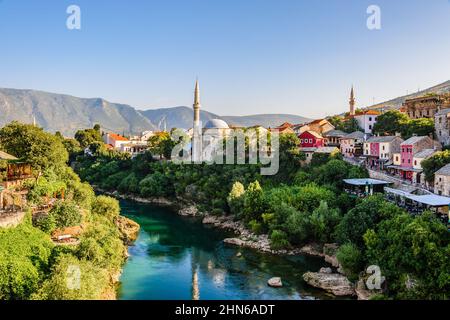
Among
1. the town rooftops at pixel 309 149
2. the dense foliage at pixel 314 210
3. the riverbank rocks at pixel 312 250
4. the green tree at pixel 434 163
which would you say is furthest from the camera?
the town rooftops at pixel 309 149

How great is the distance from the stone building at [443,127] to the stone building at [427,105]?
6.01 meters

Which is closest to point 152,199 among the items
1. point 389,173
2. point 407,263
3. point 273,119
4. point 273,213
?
point 273,213

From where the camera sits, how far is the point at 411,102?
37.6 metres

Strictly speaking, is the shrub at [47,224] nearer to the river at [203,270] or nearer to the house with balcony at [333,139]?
the river at [203,270]

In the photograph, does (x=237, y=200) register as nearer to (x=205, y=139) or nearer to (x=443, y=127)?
(x=443, y=127)

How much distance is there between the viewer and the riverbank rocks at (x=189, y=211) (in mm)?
31888

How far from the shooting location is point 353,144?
110 ft

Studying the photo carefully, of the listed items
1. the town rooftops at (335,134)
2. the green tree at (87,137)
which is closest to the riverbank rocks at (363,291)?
the town rooftops at (335,134)

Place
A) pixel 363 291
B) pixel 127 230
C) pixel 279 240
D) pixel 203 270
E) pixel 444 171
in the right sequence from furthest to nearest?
pixel 127 230, pixel 279 240, pixel 444 171, pixel 203 270, pixel 363 291

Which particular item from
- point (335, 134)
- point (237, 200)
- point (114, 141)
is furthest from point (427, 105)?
point (114, 141)

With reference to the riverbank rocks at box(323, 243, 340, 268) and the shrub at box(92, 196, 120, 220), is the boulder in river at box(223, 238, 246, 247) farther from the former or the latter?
the shrub at box(92, 196, 120, 220)

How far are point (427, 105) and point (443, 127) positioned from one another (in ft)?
29.1

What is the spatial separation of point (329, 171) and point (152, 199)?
18037 millimetres
